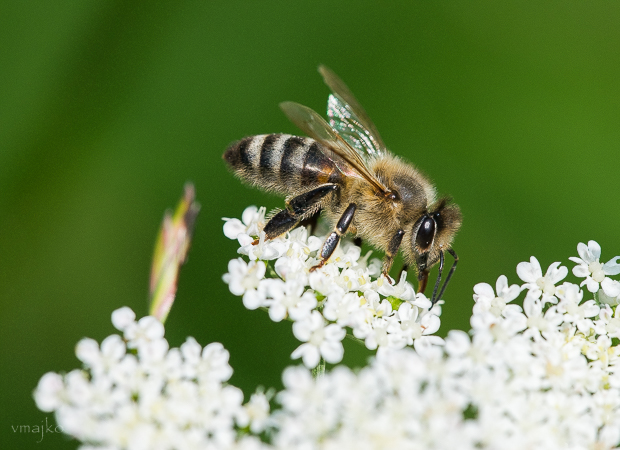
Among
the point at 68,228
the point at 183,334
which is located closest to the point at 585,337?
the point at 183,334

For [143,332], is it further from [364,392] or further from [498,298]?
[498,298]

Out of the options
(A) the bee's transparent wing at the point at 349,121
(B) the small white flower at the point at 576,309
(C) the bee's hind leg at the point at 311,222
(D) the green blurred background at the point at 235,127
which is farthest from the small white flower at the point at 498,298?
(D) the green blurred background at the point at 235,127

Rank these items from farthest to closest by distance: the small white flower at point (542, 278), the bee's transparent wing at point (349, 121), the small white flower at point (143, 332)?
the bee's transparent wing at point (349, 121)
the small white flower at point (542, 278)
the small white flower at point (143, 332)

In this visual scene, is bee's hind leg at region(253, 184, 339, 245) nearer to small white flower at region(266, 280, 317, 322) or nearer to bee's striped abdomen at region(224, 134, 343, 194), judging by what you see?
bee's striped abdomen at region(224, 134, 343, 194)

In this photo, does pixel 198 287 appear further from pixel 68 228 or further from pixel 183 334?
pixel 68 228

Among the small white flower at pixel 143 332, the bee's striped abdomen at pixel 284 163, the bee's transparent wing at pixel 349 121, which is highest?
the bee's transparent wing at pixel 349 121

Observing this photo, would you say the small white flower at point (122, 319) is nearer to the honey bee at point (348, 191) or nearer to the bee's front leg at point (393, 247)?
the honey bee at point (348, 191)

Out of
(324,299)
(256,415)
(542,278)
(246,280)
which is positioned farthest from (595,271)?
(256,415)

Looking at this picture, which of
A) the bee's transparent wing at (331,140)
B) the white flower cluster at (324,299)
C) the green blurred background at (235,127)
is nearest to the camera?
the white flower cluster at (324,299)
